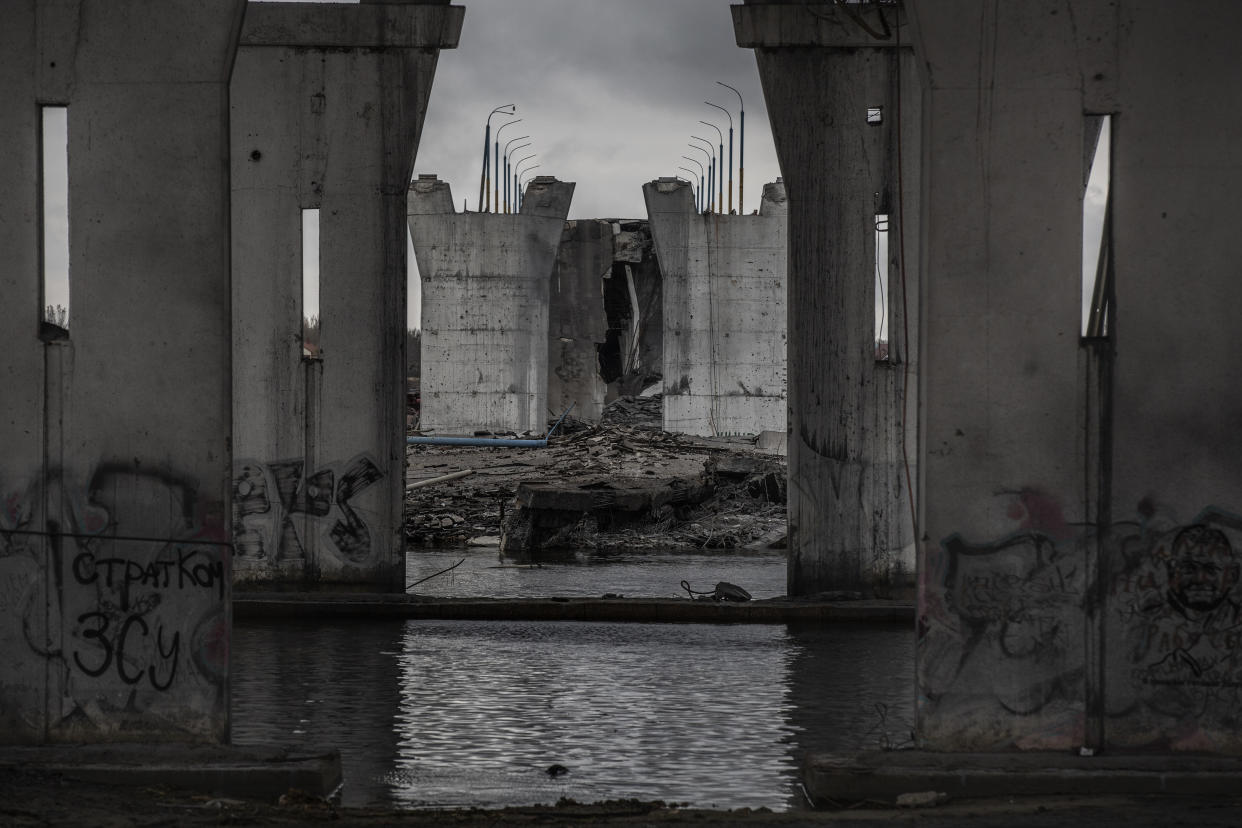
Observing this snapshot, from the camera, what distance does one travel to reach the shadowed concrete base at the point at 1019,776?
7473 millimetres

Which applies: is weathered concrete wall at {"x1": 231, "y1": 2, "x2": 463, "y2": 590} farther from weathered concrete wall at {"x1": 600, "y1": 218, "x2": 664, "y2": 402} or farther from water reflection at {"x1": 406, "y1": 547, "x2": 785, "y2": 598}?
weathered concrete wall at {"x1": 600, "y1": 218, "x2": 664, "y2": 402}

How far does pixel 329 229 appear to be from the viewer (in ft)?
52.6

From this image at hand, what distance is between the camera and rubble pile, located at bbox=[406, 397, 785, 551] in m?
26.3

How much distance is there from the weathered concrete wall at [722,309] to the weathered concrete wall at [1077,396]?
115 feet

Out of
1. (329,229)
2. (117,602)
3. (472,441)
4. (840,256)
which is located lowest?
(117,602)

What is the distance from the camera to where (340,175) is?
16047 millimetres

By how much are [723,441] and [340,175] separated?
26383 mm

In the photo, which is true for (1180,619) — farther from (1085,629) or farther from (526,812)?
(526,812)

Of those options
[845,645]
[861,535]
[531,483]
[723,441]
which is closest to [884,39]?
[861,535]

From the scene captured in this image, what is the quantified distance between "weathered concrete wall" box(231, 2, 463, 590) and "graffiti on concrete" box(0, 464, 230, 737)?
818 cm

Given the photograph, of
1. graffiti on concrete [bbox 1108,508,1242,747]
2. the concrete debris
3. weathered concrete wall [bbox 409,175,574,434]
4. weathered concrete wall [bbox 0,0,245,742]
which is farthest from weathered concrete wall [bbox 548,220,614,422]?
the concrete debris

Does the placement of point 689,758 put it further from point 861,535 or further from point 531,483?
point 531,483

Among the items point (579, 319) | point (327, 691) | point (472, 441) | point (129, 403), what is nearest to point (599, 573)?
point (327, 691)

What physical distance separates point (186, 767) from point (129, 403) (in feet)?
5.75
